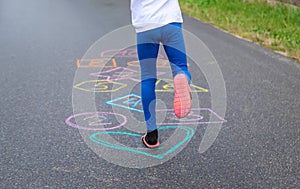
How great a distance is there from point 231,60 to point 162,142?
3311 millimetres

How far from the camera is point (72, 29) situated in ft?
30.4

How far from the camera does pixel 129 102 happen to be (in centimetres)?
505

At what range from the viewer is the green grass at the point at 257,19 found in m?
8.05

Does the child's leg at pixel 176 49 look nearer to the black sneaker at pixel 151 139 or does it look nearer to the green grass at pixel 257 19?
the black sneaker at pixel 151 139

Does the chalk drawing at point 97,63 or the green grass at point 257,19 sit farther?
the green grass at point 257,19

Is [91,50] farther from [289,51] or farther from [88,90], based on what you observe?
[289,51]

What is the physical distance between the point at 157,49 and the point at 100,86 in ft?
6.78

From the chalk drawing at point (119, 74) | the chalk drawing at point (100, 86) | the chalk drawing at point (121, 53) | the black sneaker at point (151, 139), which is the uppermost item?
the black sneaker at point (151, 139)

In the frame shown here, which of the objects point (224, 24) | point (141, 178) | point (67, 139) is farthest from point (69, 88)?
point (224, 24)

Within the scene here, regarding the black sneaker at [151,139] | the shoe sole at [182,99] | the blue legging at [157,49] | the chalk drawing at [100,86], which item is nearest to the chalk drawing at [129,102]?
the chalk drawing at [100,86]

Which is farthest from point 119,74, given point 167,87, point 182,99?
point 182,99

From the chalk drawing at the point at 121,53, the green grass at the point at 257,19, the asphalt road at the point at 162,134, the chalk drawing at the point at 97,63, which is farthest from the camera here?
the green grass at the point at 257,19

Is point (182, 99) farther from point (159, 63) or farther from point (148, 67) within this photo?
point (159, 63)

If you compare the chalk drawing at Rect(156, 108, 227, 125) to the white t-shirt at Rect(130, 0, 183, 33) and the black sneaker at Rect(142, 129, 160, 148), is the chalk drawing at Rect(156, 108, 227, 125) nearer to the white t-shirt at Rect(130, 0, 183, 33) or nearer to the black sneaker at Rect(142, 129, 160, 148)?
the black sneaker at Rect(142, 129, 160, 148)
